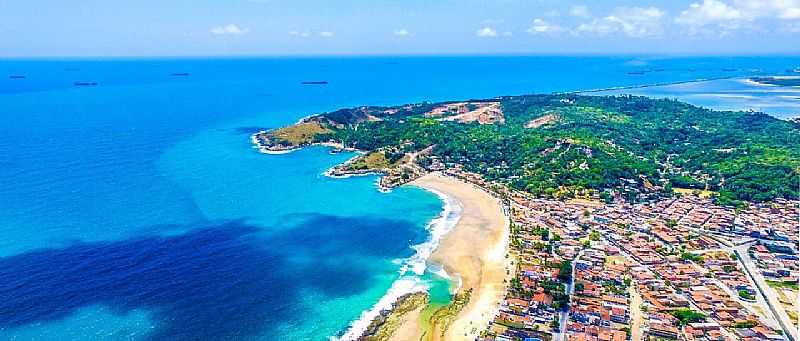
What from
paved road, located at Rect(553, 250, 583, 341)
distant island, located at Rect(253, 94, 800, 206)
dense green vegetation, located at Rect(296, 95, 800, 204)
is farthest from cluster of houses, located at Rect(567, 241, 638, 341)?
distant island, located at Rect(253, 94, 800, 206)

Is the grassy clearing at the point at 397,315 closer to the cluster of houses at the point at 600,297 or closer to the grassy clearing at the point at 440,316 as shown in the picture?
the grassy clearing at the point at 440,316

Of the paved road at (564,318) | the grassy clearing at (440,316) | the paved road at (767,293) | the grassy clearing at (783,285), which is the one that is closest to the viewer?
the paved road at (564,318)

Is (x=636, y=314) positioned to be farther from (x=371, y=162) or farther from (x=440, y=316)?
(x=371, y=162)

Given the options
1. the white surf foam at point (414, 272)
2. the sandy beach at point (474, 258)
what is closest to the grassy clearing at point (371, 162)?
the sandy beach at point (474, 258)

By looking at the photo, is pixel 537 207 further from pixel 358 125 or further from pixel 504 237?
pixel 358 125

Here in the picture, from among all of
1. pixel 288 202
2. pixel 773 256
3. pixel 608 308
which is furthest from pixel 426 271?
pixel 773 256

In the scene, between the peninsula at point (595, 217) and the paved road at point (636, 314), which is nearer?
the paved road at point (636, 314)
